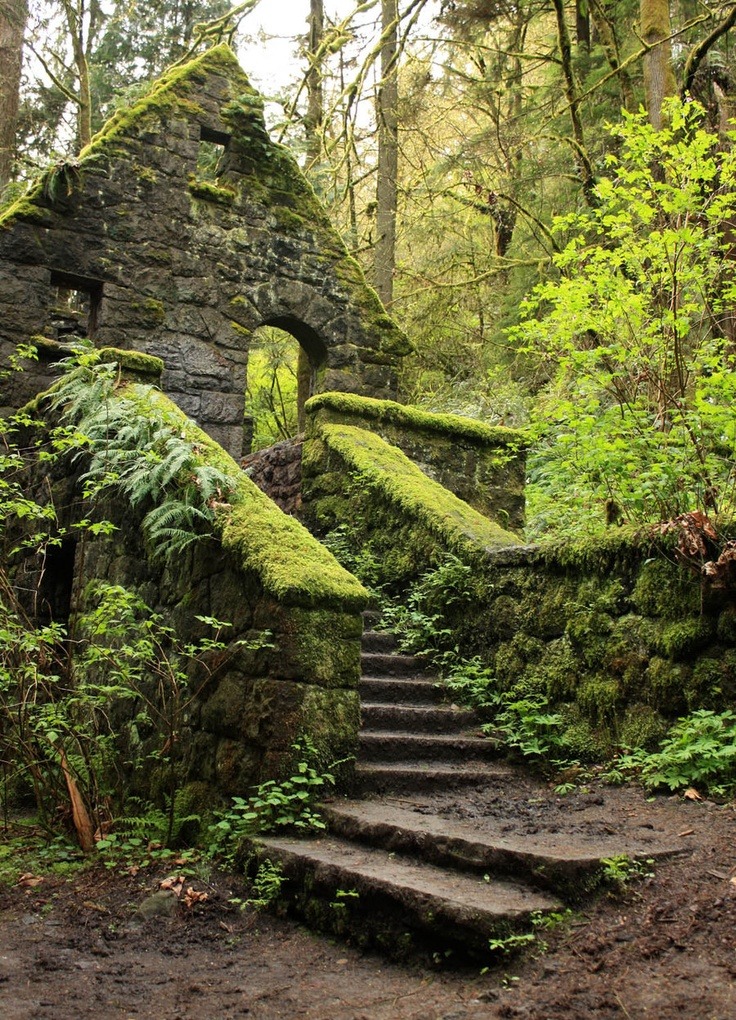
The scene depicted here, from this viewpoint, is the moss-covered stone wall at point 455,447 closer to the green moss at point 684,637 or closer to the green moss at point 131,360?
the green moss at point 131,360

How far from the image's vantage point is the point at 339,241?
444 inches

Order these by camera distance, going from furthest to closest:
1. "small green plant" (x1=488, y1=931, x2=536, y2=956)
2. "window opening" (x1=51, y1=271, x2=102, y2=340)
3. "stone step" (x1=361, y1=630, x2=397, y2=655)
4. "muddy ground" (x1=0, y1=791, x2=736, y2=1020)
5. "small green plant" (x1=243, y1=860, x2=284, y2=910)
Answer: "window opening" (x1=51, y1=271, x2=102, y2=340) → "stone step" (x1=361, y1=630, x2=397, y2=655) → "small green plant" (x1=243, y1=860, x2=284, y2=910) → "small green plant" (x1=488, y1=931, x2=536, y2=956) → "muddy ground" (x1=0, y1=791, x2=736, y2=1020)

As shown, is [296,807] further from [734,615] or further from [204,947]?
[734,615]

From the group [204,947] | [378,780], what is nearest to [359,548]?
[378,780]

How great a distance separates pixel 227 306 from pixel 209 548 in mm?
6042

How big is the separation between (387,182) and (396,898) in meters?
12.7

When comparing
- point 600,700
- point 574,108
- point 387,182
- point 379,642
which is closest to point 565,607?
point 600,700

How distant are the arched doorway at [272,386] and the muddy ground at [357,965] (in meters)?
9.67

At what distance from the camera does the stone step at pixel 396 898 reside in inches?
118

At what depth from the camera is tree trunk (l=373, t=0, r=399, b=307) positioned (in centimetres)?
1344

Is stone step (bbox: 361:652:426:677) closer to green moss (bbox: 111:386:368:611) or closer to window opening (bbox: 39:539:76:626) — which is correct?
green moss (bbox: 111:386:368:611)

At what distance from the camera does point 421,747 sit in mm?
4875

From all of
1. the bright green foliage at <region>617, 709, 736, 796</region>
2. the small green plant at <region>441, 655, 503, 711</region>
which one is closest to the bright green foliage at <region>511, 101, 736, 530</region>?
the bright green foliage at <region>617, 709, 736, 796</region>

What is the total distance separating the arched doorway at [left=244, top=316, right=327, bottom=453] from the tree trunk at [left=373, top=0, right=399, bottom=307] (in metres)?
1.73
